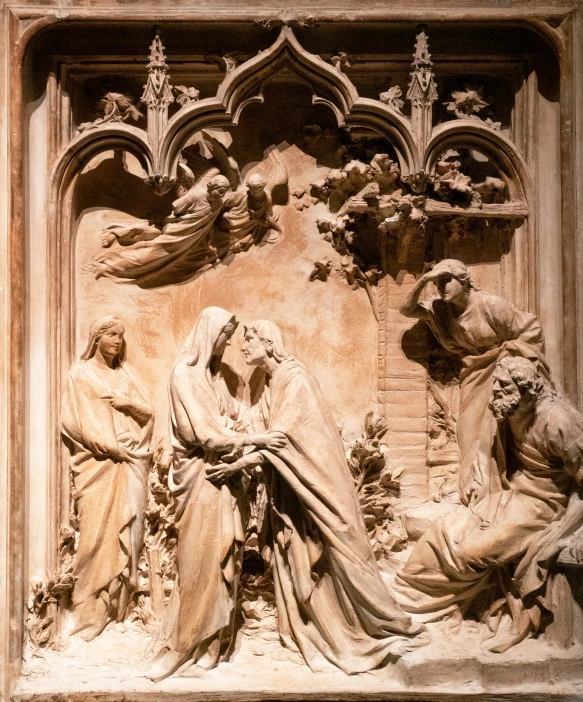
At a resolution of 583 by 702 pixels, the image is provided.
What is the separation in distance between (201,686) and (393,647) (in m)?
0.90

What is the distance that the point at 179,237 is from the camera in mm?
6148

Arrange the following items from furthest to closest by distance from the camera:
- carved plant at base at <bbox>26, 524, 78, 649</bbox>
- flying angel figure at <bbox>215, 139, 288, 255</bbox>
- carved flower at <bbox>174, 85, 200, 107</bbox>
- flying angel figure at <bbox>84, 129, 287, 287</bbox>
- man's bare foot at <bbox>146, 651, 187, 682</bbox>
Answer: flying angel figure at <bbox>215, 139, 288, 255</bbox> < flying angel figure at <bbox>84, 129, 287, 287</bbox> < carved flower at <bbox>174, 85, 200, 107</bbox> < carved plant at base at <bbox>26, 524, 78, 649</bbox> < man's bare foot at <bbox>146, 651, 187, 682</bbox>

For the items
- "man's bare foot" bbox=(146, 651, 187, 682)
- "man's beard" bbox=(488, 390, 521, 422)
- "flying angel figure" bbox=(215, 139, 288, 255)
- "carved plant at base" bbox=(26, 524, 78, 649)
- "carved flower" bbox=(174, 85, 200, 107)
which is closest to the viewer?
"man's beard" bbox=(488, 390, 521, 422)

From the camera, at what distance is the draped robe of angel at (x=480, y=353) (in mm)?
5914

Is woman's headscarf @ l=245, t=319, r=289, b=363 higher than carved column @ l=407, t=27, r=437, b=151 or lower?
lower

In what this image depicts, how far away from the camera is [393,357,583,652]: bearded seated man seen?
18.4 ft

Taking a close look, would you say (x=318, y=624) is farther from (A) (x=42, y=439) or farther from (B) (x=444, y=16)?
(B) (x=444, y=16)

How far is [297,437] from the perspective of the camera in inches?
228

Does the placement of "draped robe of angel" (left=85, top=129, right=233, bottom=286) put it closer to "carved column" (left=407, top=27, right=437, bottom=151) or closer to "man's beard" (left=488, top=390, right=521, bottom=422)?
"carved column" (left=407, top=27, right=437, bottom=151)

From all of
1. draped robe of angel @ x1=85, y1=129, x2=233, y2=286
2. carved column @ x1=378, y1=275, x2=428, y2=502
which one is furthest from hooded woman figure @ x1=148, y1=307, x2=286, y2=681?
carved column @ x1=378, y1=275, x2=428, y2=502

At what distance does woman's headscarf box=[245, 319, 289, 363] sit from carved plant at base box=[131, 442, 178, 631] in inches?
30.8

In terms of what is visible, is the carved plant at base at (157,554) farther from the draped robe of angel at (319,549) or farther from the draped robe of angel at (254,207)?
the draped robe of angel at (254,207)

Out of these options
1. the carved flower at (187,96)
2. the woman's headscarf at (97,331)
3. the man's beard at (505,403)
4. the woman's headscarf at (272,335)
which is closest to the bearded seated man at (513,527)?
the man's beard at (505,403)

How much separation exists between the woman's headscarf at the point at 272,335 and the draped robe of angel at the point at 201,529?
36 centimetres
